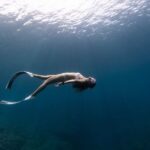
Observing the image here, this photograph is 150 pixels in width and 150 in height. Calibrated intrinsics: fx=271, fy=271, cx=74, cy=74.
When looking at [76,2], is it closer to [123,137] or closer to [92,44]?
[92,44]

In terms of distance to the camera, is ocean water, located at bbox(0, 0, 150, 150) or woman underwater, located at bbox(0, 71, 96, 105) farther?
ocean water, located at bbox(0, 0, 150, 150)

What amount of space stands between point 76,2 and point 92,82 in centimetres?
1847

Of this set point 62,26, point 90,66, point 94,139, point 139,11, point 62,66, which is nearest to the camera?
point 139,11

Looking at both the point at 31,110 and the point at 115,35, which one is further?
the point at 31,110

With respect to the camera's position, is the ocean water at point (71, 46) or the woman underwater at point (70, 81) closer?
the woman underwater at point (70, 81)

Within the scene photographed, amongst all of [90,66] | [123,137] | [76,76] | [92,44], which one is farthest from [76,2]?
[90,66]

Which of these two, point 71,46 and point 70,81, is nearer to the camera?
point 70,81

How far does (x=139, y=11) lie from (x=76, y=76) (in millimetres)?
22926

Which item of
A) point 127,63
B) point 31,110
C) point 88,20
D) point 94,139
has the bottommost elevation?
point 31,110

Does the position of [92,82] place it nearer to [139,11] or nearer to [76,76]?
[76,76]

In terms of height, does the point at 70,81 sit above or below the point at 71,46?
below

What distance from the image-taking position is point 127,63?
5112 centimetres

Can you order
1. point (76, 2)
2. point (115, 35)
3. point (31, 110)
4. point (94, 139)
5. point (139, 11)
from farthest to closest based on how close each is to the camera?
point (31, 110)
point (94, 139)
point (115, 35)
point (139, 11)
point (76, 2)

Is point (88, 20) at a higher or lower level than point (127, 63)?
higher
